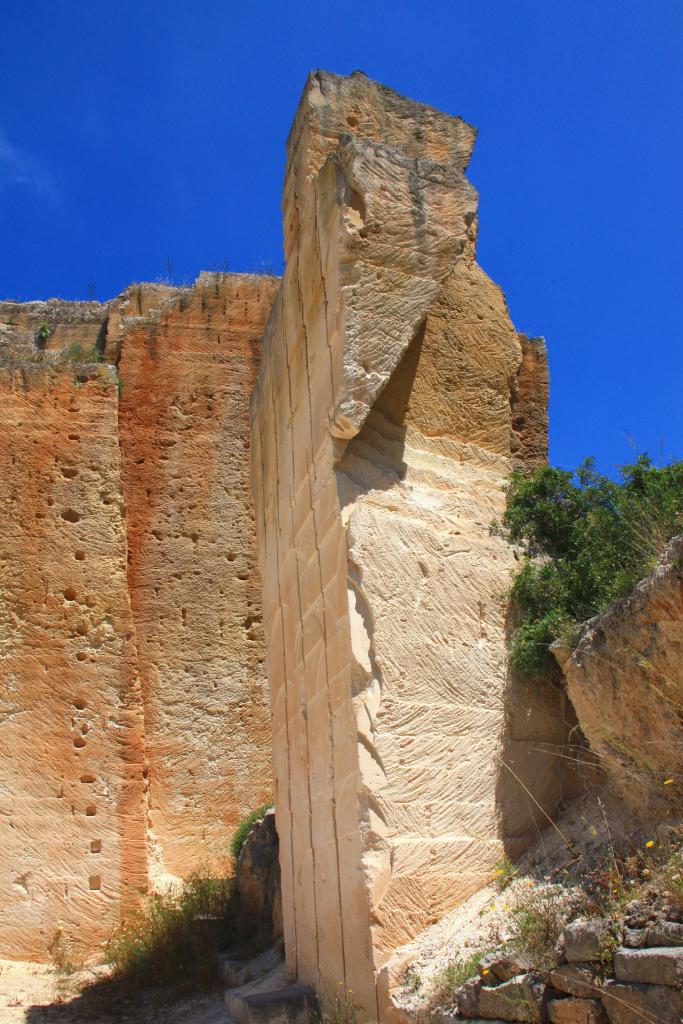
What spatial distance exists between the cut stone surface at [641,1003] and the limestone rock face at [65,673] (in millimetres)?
6185

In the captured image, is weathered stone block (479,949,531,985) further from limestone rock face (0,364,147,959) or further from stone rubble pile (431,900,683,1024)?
limestone rock face (0,364,147,959)

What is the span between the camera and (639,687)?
358 cm

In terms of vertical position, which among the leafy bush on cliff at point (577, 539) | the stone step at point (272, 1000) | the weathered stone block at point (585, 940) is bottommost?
the stone step at point (272, 1000)

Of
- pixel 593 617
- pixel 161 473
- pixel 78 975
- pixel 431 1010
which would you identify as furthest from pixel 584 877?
pixel 161 473

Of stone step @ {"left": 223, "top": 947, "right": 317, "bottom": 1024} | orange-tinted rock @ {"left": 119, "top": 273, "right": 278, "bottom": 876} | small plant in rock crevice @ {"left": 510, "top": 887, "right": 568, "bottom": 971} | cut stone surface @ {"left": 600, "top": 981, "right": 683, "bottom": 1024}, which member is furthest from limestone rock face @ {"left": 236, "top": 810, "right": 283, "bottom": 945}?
cut stone surface @ {"left": 600, "top": 981, "right": 683, "bottom": 1024}

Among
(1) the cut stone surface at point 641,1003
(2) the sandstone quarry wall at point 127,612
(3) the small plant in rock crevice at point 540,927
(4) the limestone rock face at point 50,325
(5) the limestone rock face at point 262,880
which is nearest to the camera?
(1) the cut stone surface at point 641,1003

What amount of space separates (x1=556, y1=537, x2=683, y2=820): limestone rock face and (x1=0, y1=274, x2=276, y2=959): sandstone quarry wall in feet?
18.3

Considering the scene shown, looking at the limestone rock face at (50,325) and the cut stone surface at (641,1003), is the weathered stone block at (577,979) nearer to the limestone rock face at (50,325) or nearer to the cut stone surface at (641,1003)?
the cut stone surface at (641,1003)

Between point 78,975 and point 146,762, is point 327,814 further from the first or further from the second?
point 146,762

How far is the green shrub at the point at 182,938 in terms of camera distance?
645cm

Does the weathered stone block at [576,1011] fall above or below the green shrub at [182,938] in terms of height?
below

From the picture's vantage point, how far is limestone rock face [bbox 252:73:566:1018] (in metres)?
3.90

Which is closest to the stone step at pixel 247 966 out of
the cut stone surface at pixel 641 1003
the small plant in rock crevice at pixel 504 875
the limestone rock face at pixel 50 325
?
the small plant in rock crevice at pixel 504 875

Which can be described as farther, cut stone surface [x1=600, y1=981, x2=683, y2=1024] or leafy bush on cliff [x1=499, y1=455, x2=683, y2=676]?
leafy bush on cliff [x1=499, y1=455, x2=683, y2=676]
